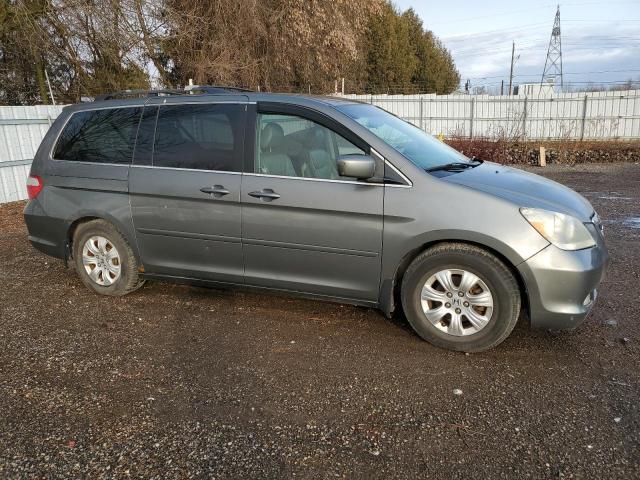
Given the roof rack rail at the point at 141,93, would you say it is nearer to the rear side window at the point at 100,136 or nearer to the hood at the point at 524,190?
the rear side window at the point at 100,136

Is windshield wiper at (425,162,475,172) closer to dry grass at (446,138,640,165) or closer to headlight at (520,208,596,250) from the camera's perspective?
headlight at (520,208,596,250)

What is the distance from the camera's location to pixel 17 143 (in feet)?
34.6

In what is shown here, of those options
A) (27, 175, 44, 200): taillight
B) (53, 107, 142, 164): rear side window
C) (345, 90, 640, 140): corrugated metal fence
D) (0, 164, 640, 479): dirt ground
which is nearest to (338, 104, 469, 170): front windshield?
(0, 164, 640, 479): dirt ground

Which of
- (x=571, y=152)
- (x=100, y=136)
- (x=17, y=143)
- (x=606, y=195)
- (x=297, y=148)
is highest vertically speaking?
(x=100, y=136)

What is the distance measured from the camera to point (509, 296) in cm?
344

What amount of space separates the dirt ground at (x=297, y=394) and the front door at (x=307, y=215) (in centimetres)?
45

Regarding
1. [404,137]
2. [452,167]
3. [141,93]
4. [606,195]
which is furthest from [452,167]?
[606,195]

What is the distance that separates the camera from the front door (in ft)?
12.2

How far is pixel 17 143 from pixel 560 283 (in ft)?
35.7

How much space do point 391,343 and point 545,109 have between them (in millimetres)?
21018

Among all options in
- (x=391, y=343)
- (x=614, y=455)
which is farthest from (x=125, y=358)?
(x=614, y=455)

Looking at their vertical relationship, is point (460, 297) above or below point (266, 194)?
below

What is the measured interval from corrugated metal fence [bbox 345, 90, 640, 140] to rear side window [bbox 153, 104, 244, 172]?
16601 millimetres

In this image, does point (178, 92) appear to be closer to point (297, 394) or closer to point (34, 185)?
point (34, 185)
